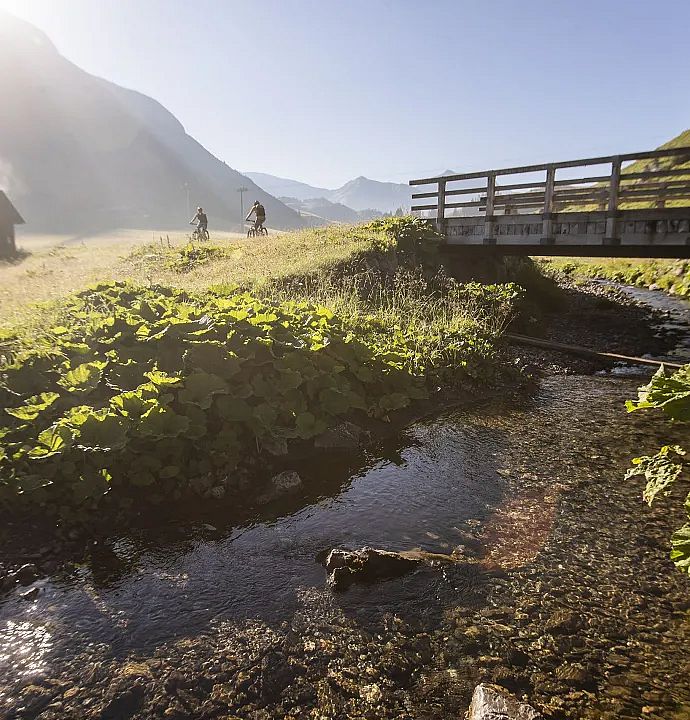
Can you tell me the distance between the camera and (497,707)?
3494 mm

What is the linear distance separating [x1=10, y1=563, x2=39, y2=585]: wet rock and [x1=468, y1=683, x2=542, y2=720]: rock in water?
14.3ft

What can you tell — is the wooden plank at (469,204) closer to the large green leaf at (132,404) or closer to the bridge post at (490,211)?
the bridge post at (490,211)

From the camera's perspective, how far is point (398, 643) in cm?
428

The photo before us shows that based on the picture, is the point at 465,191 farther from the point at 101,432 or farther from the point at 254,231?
the point at 101,432

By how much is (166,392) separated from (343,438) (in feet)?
9.52

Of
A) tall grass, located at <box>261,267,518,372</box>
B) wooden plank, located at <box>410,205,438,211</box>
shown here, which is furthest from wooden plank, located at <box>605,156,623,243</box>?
wooden plank, located at <box>410,205,438,211</box>

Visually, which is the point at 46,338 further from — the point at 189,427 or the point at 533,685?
the point at 533,685

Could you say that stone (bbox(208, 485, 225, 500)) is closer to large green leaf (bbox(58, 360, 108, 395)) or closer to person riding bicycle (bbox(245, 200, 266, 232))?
large green leaf (bbox(58, 360, 108, 395))

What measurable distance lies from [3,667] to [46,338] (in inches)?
218

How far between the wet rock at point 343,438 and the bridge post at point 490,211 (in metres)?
13.5

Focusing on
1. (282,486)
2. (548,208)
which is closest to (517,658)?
(282,486)

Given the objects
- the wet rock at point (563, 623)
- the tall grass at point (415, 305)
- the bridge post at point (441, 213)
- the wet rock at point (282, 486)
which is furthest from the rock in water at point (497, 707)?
the bridge post at point (441, 213)

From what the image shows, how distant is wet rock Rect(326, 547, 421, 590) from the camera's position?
5.00 metres

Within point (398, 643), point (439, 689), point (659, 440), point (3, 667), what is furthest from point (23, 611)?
point (659, 440)
